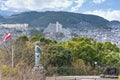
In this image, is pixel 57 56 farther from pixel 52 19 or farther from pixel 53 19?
pixel 53 19

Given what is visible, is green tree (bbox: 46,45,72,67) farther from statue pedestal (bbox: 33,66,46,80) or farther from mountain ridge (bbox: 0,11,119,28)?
mountain ridge (bbox: 0,11,119,28)

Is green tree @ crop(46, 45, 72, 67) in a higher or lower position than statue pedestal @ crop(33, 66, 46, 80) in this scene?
higher

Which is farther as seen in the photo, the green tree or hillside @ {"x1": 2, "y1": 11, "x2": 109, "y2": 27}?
hillside @ {"x1": 2, "y1": 11, "x2": 109, "y2": 27}

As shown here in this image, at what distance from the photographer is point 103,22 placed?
90250 millimetres

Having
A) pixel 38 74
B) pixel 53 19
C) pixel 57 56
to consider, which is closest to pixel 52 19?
pixel 53 19

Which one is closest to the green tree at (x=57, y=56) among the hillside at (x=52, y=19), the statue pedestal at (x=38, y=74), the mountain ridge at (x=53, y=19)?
the statue pedestal at (x=38, y=74)

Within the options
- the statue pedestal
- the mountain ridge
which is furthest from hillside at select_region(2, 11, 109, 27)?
the statue pedestal

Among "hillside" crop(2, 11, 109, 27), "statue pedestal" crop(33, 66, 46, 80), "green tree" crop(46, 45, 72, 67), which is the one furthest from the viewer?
"hillside" crop(2, 11, 109, 27)

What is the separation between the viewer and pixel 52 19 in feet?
250

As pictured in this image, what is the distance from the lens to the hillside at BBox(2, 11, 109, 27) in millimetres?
74938

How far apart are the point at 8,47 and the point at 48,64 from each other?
360 centimetres

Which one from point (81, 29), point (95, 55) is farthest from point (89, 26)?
point (95, 55)

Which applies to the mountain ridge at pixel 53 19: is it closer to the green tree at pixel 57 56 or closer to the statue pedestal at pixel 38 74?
the green tree at pixel 57 56

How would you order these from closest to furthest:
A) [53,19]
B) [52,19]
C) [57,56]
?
[57,56], [52,19], [53,19]
